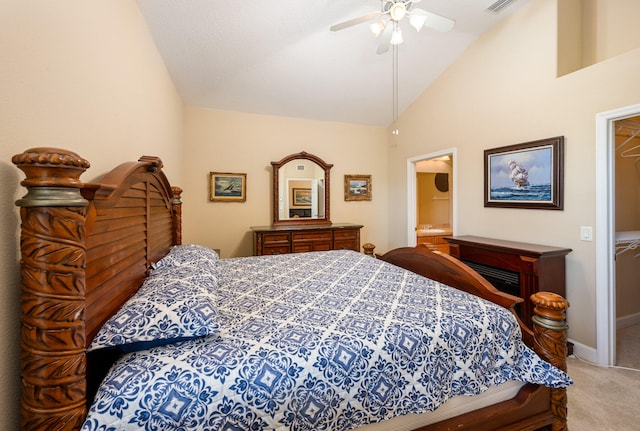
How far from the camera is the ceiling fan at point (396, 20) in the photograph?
221 cm

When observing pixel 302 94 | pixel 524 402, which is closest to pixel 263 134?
pixel 302 94

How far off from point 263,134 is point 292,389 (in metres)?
3.93

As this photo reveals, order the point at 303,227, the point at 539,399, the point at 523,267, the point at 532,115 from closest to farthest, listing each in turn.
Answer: the point at 539,399 → the point at 523,267 → the point at 532,115 → the point at 303,227

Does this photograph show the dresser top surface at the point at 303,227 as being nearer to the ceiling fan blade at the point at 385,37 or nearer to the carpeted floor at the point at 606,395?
the ceiling fan blade at the point at 385,37

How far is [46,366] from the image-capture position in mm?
757

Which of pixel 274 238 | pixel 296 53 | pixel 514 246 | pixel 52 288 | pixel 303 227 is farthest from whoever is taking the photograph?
pixel 303 227

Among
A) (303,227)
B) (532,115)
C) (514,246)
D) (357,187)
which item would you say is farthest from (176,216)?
(532,115)

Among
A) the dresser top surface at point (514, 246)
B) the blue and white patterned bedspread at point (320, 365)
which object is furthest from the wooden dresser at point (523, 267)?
the blue and white patterned bedspread at point (320, 365)

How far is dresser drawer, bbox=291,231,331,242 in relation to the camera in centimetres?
411

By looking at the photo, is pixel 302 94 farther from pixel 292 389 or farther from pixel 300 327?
pixel 292 389

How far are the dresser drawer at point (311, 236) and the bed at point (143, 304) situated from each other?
1.98 m

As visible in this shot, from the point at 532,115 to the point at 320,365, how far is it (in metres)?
3.17

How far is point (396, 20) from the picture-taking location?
7.47ft

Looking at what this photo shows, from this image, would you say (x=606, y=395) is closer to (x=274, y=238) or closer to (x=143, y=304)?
(x=143, y=304)
